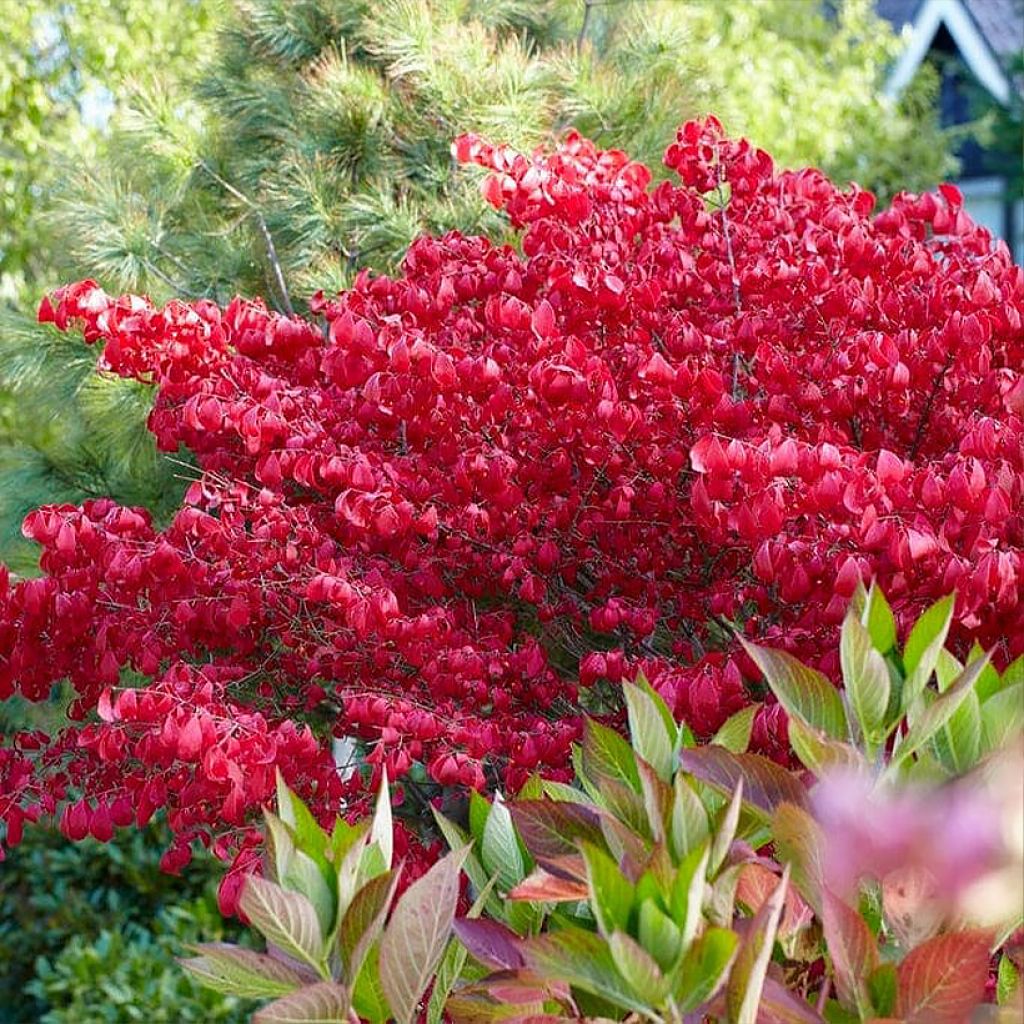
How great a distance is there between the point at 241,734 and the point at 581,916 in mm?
803

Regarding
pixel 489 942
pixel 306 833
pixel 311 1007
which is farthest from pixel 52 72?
pixel 311 1007

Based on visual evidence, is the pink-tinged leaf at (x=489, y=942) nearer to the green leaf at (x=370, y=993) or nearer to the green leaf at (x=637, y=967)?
the green leaf at (x=370, y=993)

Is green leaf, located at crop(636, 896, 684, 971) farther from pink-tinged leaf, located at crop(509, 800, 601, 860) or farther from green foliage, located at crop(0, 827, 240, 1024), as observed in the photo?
green foliage, located at crop(0, 827, 240, 1024)

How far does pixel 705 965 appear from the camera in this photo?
132 centimetres

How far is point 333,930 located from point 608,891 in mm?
→ 334

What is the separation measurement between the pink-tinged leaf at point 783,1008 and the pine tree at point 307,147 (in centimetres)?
286

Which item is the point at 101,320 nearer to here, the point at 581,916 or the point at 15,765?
the point at 15,765

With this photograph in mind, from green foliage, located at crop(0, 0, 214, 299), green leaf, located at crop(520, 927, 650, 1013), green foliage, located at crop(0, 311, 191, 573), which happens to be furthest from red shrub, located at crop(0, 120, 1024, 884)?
green foliage, located at crop(0, 0, 214, 299)

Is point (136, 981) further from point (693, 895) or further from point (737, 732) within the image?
point (693, 895)

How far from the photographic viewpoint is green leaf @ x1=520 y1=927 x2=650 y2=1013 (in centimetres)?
134

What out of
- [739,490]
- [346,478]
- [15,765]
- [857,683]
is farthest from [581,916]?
[15,765]

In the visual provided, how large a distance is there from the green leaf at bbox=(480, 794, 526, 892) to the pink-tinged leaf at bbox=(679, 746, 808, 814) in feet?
0.83

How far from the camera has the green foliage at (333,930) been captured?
57.2 inches

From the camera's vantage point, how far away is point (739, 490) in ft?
7.53
